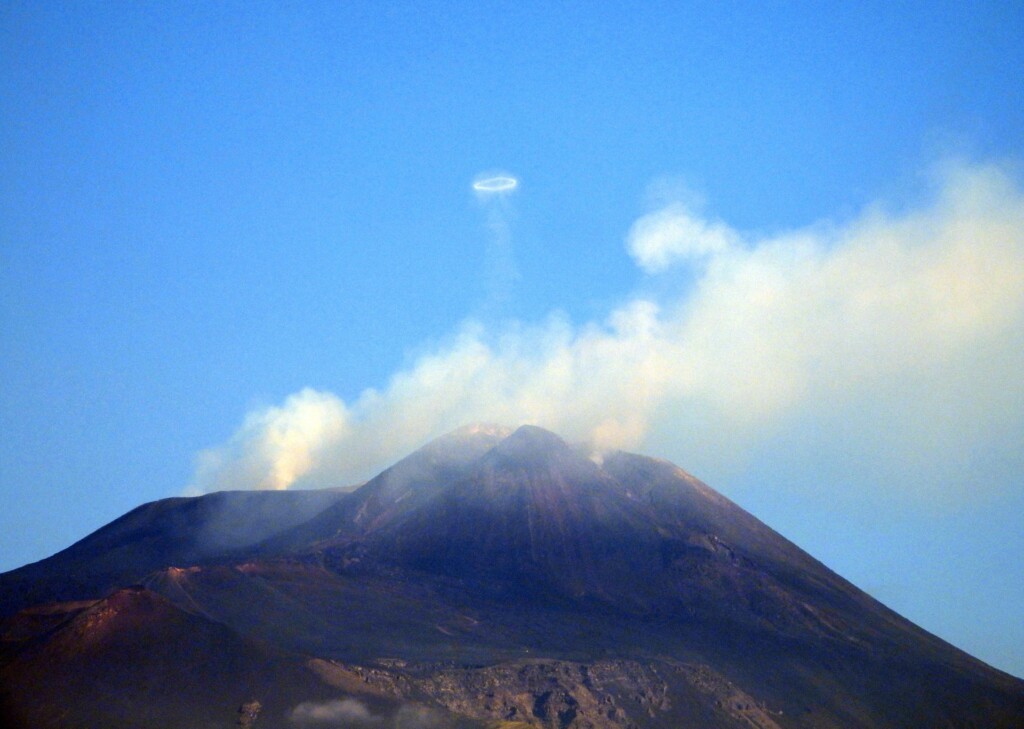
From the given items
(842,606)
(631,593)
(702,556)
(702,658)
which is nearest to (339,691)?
(702,658)

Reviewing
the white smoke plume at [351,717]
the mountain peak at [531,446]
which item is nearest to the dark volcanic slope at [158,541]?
the mountain peak at [531,446]

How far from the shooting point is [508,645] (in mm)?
120250

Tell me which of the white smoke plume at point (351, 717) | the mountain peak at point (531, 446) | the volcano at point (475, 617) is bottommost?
the white smoke plume at point (351, 717)

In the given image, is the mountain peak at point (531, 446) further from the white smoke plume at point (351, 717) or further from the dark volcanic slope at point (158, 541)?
the white smoke plume at point (351, 717)

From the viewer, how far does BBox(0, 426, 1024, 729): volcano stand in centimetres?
9794

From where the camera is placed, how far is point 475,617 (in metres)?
130

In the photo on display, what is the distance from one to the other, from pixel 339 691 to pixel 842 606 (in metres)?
76.6

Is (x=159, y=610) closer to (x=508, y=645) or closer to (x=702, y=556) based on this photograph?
(x=508, y=645)

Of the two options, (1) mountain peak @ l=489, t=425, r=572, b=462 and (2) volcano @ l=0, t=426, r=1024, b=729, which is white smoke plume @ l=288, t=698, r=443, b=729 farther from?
(1) mountain peak @ l=489, t=425, r=572, b=462

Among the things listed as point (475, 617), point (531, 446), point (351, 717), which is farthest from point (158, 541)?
point (351, 717)

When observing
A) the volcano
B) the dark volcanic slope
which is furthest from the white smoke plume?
the dark volcanic slope

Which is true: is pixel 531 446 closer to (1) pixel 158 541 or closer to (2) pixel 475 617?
(2) pixel 475 617

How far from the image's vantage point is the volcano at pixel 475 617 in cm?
9794

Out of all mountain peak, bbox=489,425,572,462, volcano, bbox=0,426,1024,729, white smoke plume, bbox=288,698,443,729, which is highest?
mountain peak, bbox=489,425,572,462
